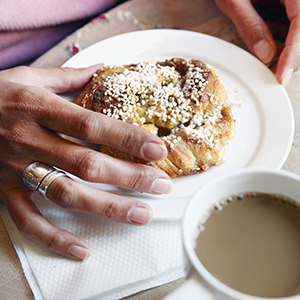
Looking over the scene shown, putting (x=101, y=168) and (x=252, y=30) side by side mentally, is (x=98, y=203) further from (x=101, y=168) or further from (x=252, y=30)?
(x=252, y=30)

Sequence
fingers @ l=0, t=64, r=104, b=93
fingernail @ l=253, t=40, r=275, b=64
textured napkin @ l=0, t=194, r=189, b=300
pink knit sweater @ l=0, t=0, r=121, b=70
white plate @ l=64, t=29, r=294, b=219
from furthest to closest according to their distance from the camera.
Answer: pink knit sweater @ l=0, t=0, r=121, b=70 < fingernail @ l=253, t=40, r=275, b=64 < fingers @ l=0, t=64, r=104, b=93 < white plate @ l=64, t=29, r=294, b=219 < textured napkin @ l=0, t=194, r=189, b=300

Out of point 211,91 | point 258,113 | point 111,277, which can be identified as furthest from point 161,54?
point 111,277

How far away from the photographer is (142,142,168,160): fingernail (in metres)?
0.93

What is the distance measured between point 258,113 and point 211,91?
20 centimetres

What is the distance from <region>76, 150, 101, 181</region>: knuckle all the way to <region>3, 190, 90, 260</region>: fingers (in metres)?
0.17

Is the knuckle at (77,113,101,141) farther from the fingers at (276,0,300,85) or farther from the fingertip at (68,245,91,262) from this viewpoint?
the fingers at (276,0,300,85)

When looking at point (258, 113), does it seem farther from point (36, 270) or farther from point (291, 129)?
point (36, 270)

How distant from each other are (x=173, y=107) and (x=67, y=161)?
16.2 inches

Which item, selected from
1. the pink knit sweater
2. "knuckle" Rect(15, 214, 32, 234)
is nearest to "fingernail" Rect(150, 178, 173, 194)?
"knuckle" Rect(15, 214, 32, 234)

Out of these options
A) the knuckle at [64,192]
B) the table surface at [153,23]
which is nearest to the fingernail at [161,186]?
the knuckle at [64,192]

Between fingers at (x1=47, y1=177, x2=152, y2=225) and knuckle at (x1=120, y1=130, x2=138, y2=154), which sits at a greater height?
knuckle at (x1=120, y1=130, x2=138, y2=154)

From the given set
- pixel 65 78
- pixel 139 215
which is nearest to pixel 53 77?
pixel 65 78

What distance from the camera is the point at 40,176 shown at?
3.14 feet

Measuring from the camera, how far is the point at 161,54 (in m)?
1.44
